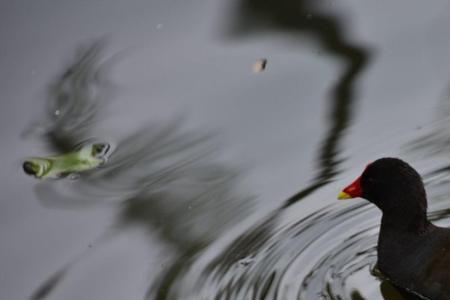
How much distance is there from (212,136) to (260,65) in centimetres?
80

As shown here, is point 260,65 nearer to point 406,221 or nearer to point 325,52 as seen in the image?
point 325,52

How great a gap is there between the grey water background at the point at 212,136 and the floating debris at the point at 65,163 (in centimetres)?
7

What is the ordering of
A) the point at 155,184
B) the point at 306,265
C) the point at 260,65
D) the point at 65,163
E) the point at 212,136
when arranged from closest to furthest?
the point at 306,265 < the point at 155,184 < the point at 65,163 < the point at 212,136 < the point at 260,65

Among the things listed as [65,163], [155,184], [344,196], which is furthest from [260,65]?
[344,196]

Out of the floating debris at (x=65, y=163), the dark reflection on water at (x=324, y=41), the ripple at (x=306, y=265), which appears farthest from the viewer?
the floating debris at (x=65, y=163)

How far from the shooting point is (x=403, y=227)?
642 cm

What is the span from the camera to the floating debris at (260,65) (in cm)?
809

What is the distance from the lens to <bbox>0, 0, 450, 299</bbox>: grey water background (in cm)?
642

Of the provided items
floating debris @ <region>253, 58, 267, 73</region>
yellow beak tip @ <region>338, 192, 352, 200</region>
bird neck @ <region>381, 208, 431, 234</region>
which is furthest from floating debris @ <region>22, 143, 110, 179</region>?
bird neck @ <region>381, 208, 431, 234</region>

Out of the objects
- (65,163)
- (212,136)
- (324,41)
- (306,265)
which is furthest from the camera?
(324,41)

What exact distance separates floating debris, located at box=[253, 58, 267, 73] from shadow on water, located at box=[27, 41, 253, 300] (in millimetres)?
698

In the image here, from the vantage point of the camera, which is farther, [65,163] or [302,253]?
[65,163]

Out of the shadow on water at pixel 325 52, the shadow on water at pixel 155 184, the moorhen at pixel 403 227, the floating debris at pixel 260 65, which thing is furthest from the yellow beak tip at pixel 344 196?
the floating debris at pixel 260 65

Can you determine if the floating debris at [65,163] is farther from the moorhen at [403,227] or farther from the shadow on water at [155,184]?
the moorhen at [403,227]
